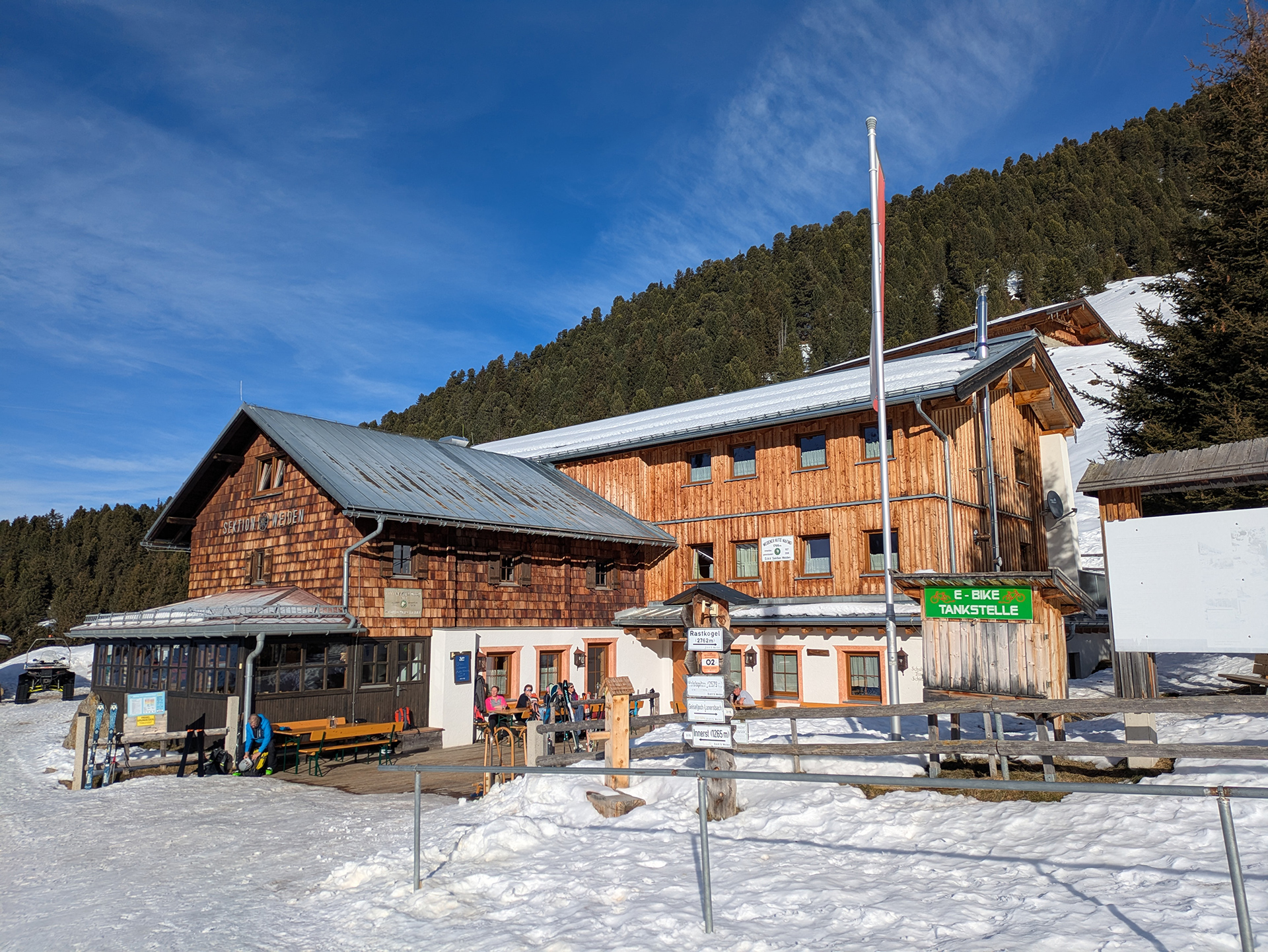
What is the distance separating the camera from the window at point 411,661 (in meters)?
19.8

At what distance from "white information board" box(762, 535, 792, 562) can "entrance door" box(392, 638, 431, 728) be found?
30.8ft

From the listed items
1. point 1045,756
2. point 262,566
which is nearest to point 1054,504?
point 1045,756

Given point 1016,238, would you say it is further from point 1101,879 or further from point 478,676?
point 1101,879

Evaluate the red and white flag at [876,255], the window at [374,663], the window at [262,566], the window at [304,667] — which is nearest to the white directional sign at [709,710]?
the red and white flag at [876,255]

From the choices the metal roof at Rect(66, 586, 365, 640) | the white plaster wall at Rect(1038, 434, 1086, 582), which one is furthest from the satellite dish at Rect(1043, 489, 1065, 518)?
the metal roof at Rect(66, 586, 365, 640)

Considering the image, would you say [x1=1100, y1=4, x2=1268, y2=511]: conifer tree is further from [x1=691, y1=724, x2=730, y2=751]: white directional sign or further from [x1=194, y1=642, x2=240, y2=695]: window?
[x1=194, y1=642, x2=240, y2=695]: window

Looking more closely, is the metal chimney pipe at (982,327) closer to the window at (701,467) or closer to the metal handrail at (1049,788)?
the window at (701,467)

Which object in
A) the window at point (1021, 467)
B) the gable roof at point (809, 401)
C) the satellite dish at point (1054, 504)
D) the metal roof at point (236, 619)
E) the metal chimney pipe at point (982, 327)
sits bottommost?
the metal roof at point (236, 619)

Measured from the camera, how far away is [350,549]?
18.8 m

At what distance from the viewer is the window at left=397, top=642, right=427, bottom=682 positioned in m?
19.8

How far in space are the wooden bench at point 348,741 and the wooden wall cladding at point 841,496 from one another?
34.8 ft

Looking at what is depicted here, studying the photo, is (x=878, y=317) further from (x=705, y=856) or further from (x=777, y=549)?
(x=705, y=856)

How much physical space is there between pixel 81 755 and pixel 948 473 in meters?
18.9

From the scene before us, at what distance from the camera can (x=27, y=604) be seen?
74375 millimetres
